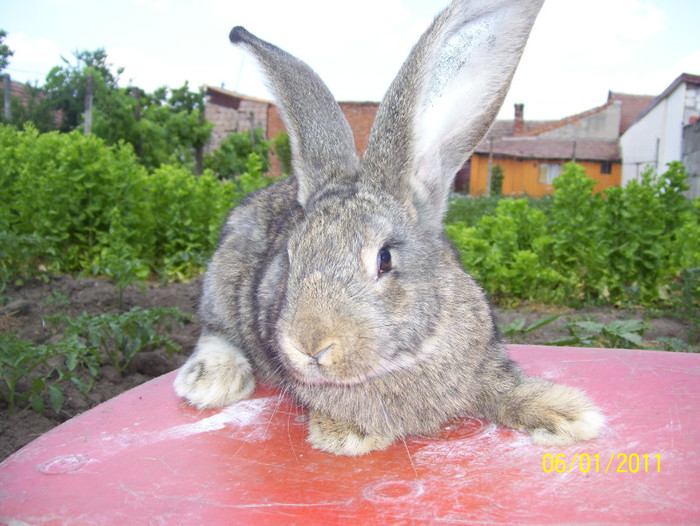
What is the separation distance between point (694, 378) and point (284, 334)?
1727 millimetres

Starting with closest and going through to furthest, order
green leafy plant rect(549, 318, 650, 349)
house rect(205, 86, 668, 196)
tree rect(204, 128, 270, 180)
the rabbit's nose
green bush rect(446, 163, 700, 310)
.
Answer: the rabbit's nose, green leafy plant rect(549, 318, 650, 349), green bush rect(446, 163, 700, 310), tree rect(204, 128, 270, 180), house rect(205, 86, 668, 196)

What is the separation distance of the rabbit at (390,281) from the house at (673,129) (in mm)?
10930

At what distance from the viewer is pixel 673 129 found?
796 inches

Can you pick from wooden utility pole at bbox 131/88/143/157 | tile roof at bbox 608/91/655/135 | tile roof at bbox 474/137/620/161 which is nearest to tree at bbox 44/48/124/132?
wooden utility pole at bbox 131/88/143/157

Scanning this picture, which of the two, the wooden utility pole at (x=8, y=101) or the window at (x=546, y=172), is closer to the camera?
the wooden utility pole at (x=8, y=101)

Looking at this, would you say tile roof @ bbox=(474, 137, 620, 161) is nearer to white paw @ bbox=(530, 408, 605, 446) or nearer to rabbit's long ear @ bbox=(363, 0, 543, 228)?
rabbit's long ear @ bbox=(363, 0, 543, 228)

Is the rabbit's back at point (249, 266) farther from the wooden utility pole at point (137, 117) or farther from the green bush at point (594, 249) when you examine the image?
the wooden utility pole at point (137, 117)

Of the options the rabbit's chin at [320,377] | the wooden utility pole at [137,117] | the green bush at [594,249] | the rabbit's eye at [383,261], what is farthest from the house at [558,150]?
the rabbit's chin at [320,377]

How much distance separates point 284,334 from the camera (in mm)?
1814

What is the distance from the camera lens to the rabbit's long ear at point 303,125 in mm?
2404

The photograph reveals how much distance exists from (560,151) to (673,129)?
644 inches

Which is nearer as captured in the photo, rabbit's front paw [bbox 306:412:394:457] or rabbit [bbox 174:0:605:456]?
rabbit [bbox 174:0:605:456]

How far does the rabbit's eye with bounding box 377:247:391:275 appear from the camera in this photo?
1.97 m
